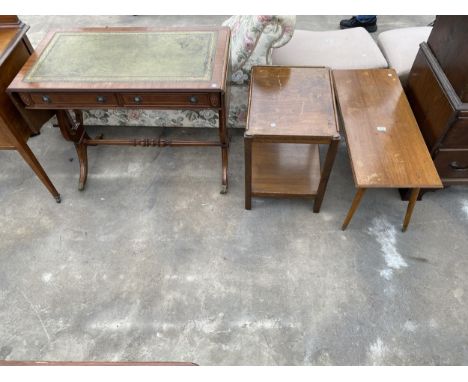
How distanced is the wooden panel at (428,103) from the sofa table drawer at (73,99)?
1.73 m

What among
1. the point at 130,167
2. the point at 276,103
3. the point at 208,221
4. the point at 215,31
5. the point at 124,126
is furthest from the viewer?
the point at 124,126

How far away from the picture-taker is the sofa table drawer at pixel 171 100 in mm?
1597

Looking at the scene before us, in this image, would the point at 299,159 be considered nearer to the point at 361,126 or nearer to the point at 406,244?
the point at 361,126

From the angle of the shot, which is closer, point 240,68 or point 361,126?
point 361,126

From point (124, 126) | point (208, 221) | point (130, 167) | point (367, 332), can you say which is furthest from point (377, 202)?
point (124, 126)

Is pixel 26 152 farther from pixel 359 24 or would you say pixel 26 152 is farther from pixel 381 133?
pixel 359 24

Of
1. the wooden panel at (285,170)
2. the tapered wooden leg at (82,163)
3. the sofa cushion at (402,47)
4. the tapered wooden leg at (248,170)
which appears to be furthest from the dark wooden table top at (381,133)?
the tapered wooden leg at (82,163)

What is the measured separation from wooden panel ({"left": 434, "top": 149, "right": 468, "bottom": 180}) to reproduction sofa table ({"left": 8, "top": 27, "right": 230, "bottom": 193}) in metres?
1.28

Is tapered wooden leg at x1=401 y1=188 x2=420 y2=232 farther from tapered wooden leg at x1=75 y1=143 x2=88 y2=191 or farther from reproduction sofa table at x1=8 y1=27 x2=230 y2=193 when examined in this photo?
tapered wooden leg at x1=75 y1=143 x2=88 y2=191

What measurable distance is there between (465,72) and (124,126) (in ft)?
7.78

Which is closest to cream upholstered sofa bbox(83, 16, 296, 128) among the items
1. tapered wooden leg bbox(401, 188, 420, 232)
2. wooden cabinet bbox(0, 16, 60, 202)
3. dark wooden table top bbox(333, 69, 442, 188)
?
dark wooden table top bbox(333, 69, 442, 188)

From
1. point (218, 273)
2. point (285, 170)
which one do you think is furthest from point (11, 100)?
point (285, 170)

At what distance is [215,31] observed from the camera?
187 centimetres

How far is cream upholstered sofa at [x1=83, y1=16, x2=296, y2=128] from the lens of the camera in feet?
6.22
